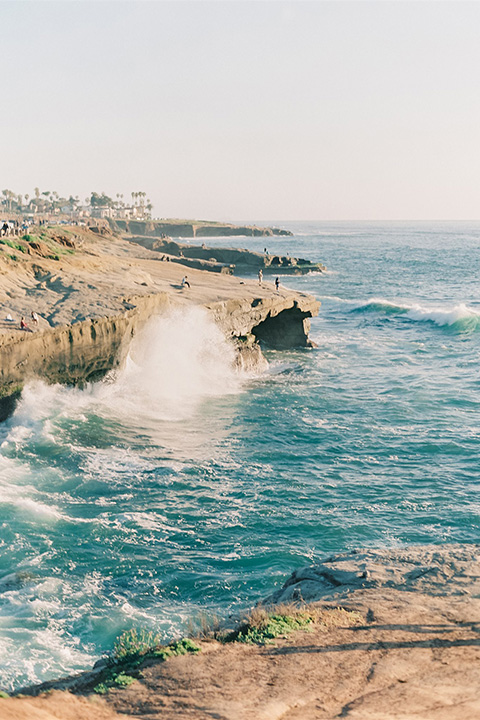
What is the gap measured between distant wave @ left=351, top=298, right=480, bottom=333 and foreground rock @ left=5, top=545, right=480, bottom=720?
132ft

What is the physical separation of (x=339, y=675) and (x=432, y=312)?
155 ft

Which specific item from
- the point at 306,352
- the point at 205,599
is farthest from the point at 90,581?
the point at 306,352

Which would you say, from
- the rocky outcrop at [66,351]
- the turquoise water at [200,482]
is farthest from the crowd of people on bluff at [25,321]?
the turquoise water at [200,482]

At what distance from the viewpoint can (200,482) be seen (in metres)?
18.9

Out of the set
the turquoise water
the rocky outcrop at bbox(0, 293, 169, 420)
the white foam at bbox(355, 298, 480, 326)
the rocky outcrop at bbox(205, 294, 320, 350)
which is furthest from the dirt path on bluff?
the white foam at bbox(355, 298, 480, 326)

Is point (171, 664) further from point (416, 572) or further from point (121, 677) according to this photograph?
point (416, 572)

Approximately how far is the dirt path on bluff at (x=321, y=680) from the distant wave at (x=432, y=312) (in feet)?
135

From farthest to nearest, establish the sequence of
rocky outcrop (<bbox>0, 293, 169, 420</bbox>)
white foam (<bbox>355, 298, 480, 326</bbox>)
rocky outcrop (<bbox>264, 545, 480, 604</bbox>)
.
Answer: white foam (<bbox>355, 298, 480, 326</bbox>) → rocky outcrop (<bbox>0, 293, 169, 420</bbox>) → rocky outcrop (<bbox>264, 545, 480, 604</bbox>)

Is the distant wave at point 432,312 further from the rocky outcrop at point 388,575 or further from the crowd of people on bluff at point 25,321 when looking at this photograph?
the rocky outcrop at point 388,575

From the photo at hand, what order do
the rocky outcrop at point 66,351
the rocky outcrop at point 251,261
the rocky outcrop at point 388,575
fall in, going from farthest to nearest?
the rocky outcrop at point 251,261
the rocky outcrop at point 66,351
the rocky outcrop at point 388,575

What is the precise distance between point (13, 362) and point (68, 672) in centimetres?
1427

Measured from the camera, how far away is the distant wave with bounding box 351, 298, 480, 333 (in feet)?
157

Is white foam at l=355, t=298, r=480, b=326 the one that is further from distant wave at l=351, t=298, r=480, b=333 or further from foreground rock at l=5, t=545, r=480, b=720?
foreground rock at l=5, t=545, r=480, b=720

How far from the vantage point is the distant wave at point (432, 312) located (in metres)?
47.8
